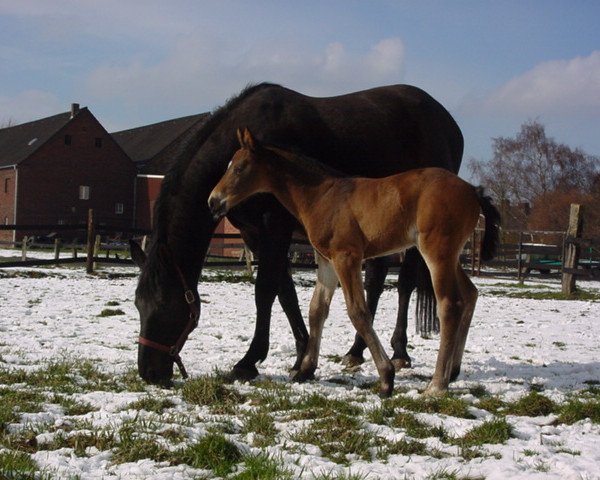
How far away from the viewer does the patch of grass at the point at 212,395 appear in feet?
14.7

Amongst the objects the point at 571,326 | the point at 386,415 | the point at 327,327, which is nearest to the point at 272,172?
the point at 386,415

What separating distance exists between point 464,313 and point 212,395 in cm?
200

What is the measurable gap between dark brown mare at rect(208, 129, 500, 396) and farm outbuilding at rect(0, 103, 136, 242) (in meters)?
45.5

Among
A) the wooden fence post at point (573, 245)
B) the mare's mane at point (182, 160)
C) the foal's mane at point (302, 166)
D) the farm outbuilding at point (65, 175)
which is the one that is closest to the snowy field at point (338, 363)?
the mare's mane at point (182, 160)

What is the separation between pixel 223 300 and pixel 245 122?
20.9 ft

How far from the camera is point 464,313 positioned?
5.36 meters

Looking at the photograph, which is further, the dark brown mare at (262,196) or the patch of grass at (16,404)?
the dark brown mare at (262,196)

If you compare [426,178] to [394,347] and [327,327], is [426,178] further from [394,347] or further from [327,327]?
[327,327]

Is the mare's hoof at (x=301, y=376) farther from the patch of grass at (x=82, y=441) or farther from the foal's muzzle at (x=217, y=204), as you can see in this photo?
the patch of grass at (x=82, y=441)

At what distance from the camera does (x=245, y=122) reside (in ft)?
19.7

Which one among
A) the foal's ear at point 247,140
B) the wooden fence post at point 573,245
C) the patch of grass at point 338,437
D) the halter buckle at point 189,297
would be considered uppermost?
the foal's ear at point 247,140

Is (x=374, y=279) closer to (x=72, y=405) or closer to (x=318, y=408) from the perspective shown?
(x=318, y=408)

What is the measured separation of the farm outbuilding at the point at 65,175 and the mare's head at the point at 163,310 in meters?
45.1

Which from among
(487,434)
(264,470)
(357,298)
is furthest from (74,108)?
(264,470)
